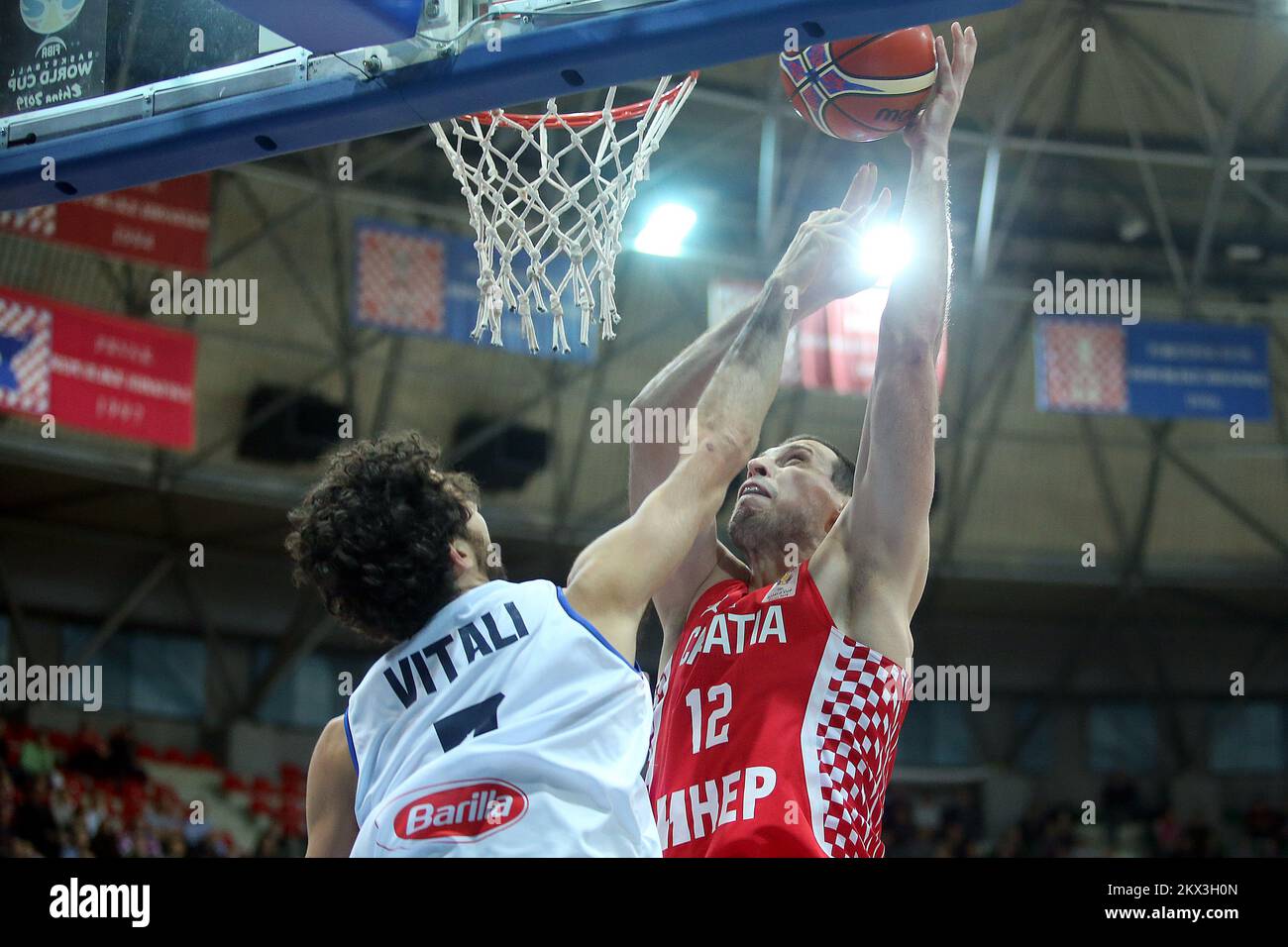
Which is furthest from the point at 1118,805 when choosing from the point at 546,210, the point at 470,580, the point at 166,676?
the point at 470,580

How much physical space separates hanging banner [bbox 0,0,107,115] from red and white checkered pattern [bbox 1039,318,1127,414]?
1098 centimetres

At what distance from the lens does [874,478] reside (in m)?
3.60

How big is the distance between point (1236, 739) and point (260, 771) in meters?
11.1

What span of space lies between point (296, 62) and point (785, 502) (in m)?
1.77

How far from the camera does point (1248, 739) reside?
17.8m

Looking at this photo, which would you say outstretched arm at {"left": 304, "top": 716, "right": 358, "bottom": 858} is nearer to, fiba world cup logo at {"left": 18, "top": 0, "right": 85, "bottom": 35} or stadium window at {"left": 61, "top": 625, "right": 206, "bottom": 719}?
fiba world cup logo at {"left": 18, "top": 0, "right": 85, "bottom": 35}

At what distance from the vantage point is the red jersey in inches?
132

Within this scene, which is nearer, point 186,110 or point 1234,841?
point 186,110

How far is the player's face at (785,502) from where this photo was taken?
395 cm

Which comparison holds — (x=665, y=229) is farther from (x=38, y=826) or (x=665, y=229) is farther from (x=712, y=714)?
(x=712, y=714)
